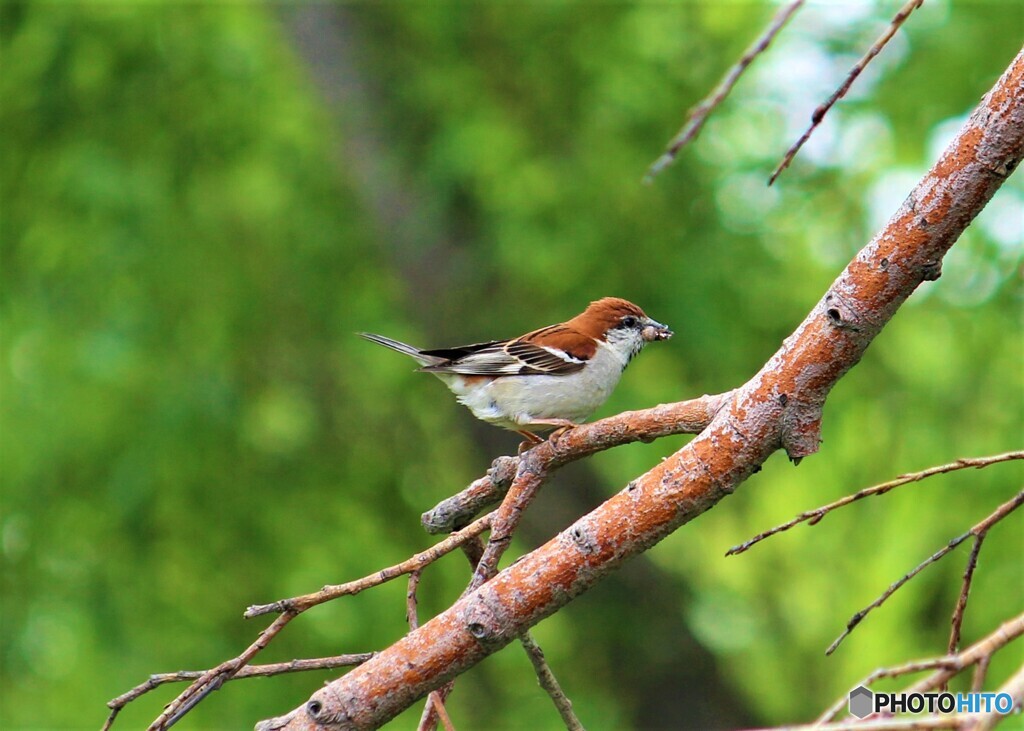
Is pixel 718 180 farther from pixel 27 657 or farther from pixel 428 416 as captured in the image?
pixel 27 657

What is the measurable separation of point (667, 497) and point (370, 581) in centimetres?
59

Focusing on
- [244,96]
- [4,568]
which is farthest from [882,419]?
[4,568]

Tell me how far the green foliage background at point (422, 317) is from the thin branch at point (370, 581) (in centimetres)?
573

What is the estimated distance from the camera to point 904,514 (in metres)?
7.82

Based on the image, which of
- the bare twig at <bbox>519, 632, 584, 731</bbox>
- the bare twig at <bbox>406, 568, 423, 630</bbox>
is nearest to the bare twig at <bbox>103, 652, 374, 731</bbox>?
the bare twig at <bbox>406, 568, 423, 630</bbox>

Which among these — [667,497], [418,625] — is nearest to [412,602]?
[418,625]

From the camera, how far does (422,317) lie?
9.44 m

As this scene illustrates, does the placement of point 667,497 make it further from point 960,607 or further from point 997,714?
point 997,714

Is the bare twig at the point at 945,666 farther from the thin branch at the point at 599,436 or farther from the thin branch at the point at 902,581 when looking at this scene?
the thin branch at the point at 599,436

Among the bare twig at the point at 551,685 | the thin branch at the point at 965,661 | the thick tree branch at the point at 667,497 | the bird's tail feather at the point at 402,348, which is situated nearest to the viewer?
the thin branch at the point at 965,661

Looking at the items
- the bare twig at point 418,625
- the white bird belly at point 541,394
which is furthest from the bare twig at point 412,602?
the white bird belly at point 541,394

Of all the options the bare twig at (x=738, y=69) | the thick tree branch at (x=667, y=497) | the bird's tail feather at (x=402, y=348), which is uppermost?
the bird's tail feather at (x=402, y=348)

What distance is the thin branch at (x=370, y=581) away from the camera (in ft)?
6.84

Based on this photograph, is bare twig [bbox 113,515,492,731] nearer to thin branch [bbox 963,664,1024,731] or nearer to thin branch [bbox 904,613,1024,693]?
thin branch [bbox 904,613,1024,693]
